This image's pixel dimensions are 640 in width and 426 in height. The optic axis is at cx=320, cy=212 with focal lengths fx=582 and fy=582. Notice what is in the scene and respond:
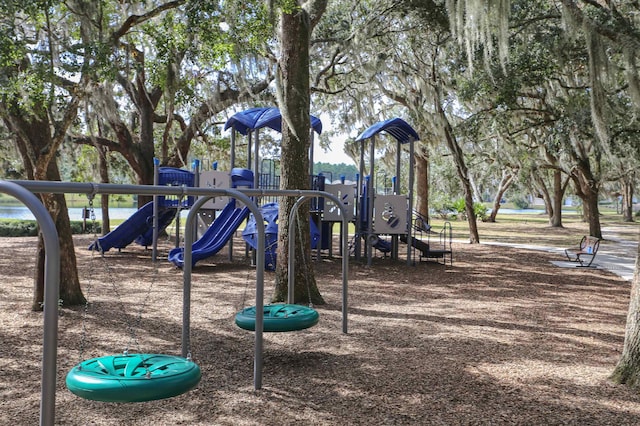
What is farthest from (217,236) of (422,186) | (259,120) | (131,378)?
(422,186)

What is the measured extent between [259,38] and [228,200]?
5791mm

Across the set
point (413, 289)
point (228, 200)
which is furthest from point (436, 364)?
point (228, 200)

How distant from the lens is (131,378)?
301 centimetres

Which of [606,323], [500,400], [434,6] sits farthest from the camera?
[434,6]

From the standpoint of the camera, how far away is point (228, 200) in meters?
12.9

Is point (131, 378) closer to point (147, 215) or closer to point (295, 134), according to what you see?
point (295, 134)

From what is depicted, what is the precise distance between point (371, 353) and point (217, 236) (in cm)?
683

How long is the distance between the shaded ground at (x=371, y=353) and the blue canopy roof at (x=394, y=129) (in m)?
3.83

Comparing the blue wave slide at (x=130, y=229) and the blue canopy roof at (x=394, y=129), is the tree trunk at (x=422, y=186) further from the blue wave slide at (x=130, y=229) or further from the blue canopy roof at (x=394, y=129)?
the blue wave slide at (x=130, y=229)

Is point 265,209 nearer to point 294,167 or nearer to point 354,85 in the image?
point 294,167

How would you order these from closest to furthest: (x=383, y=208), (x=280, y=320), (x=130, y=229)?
(x=280, y=320) < (x=383, y=208) < (x=130, y=229)

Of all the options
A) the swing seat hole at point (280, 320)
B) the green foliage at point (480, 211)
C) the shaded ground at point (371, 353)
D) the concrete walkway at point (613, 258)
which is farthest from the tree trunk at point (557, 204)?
the swing seat hole at point (280, 320)

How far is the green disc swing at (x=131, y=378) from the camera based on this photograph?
2902 mm

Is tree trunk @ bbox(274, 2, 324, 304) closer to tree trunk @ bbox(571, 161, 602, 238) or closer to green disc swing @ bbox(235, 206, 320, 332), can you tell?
green disc swing @ bbox(235, 206, 320, 332)
